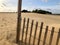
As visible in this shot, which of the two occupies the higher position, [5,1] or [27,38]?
[5,1]

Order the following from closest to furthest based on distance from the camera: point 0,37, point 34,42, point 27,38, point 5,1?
point 34,42 < point 27,38 < point 0,37 < point 5,1

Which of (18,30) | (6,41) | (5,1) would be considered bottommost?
(6,41)

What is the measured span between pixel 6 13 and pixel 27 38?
22.3 feet

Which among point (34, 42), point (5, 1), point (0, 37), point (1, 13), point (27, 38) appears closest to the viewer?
point (34, 42)

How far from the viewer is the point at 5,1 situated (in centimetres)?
1154

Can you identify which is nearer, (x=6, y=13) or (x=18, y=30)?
(x=18, y=30)

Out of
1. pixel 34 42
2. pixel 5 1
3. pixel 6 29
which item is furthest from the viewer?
pixel 5 1

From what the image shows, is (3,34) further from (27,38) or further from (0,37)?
(27,38)

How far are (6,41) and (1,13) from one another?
6.08m

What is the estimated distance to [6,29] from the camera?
327 inches

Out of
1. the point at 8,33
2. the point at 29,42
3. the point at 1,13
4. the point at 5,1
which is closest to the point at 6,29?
the point at 8,33

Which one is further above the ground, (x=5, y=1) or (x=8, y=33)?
(x=5, y=1)

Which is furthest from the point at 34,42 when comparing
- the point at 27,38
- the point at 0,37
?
the point at 0,37

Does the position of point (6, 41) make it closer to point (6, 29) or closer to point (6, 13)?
point (6, 29)
